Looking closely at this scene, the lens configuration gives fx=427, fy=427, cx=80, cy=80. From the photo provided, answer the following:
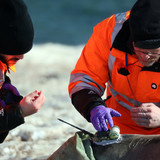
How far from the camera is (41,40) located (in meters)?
9.12

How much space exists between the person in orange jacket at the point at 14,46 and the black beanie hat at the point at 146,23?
2.22 ft

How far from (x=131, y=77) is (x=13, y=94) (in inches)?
34.5

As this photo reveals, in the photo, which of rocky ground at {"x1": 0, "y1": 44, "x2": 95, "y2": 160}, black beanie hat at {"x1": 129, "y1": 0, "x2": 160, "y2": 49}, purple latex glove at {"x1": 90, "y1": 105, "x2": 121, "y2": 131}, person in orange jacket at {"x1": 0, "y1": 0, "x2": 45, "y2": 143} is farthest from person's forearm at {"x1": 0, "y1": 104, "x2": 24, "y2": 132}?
black beanie hat at {"x1": 129, "y1": 0, "x2": 160, "y2": 49}

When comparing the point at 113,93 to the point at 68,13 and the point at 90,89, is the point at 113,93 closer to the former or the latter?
the point at 90,89

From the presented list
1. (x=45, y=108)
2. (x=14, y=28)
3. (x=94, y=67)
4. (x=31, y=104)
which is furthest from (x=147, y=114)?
(x=45, y=108)

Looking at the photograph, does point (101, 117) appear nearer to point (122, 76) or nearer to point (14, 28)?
point (122, 76)

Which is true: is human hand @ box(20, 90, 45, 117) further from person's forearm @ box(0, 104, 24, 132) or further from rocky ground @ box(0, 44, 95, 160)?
rocky ground @ box(0, 44, 95, 160)

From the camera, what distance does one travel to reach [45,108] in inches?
193

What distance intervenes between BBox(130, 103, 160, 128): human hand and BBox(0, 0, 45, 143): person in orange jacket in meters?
0.67

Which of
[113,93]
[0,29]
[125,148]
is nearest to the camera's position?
[0,29]

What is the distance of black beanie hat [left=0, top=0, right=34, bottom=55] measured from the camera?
8.69 ft

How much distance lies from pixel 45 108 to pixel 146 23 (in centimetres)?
243

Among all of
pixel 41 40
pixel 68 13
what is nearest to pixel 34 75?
pixel 41 40

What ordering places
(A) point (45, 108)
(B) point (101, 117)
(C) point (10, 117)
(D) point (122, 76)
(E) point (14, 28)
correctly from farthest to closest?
(A) point (45, 108) → (D) point (122, 76) → (B) point (101, 117) → (C) point (10, 117) → (E) point (14, 28)
